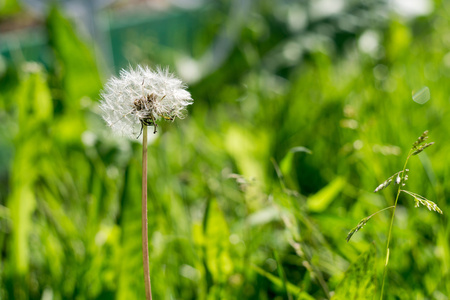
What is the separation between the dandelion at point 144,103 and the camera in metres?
0.46

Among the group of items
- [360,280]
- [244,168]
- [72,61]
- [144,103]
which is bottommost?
[360,280]

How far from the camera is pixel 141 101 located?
47 cm

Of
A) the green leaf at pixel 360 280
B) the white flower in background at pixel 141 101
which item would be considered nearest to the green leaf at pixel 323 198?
the green leaf at pixel 360 280

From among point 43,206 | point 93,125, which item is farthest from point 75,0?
point 43,206

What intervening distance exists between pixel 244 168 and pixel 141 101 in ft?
2.54

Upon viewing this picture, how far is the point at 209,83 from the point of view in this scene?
6.59 ft

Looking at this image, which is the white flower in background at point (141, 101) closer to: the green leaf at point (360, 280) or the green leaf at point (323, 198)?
the green leaf at point (360, 280)

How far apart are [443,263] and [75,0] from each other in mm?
1724

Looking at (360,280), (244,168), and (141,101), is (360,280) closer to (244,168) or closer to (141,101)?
(141,101)

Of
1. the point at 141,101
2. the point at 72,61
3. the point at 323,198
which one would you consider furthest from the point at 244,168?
the point at 141,101

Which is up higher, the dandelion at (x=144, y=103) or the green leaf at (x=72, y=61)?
the green leaf at (x=72, y=61)

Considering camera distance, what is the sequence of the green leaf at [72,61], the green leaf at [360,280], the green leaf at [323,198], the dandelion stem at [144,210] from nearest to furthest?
the dandelion stem at [144,210] < the green leaf at [360,280] < the green leaf at [323,198] < the green leaf at [72,61]

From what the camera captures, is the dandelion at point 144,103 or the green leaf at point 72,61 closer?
the dandelion at point 144,103

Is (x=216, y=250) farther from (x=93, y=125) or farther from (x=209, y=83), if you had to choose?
(x=209, y=83)
